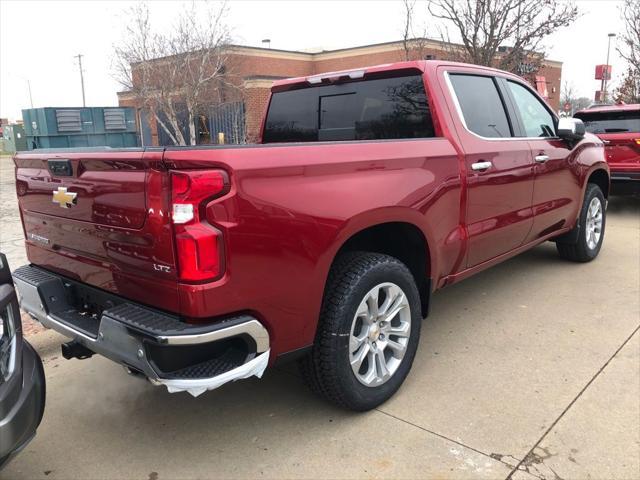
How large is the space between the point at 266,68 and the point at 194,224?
32112 millimetres

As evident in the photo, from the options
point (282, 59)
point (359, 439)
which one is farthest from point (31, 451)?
point (282, 59)

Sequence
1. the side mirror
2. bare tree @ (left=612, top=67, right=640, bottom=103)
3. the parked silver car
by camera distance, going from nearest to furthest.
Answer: the parked silver car → the side mirror → bare tree @ (left=612, top=67, right=640, bottom=103)

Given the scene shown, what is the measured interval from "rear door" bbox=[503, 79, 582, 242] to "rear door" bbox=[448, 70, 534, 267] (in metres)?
0.18

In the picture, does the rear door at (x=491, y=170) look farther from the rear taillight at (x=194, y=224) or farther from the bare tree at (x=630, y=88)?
the bare tree at (x=630, y=88)

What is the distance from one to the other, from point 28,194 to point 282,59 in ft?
106

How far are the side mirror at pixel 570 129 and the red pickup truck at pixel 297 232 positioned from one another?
72cm

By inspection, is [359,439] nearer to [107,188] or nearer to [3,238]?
[107,188]

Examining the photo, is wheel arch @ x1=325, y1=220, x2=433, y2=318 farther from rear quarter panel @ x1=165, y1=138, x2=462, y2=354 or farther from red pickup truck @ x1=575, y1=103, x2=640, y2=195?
red pickup truck @ x1=575, y1=103, x2=640, y2=195

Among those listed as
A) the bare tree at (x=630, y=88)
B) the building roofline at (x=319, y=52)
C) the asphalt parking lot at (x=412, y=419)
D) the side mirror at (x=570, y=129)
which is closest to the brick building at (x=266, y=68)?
the building roofline at (x=319, y=52)

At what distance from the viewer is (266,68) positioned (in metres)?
32.4

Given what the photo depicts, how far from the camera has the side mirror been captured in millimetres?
4652

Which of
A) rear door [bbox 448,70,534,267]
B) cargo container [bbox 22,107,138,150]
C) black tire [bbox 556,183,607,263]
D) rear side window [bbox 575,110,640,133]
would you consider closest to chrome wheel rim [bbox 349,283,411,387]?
rear door [bbox 448,70,534,267]

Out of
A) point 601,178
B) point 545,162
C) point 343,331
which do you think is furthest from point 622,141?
point 343,331

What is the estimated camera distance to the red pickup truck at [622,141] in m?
8.34
